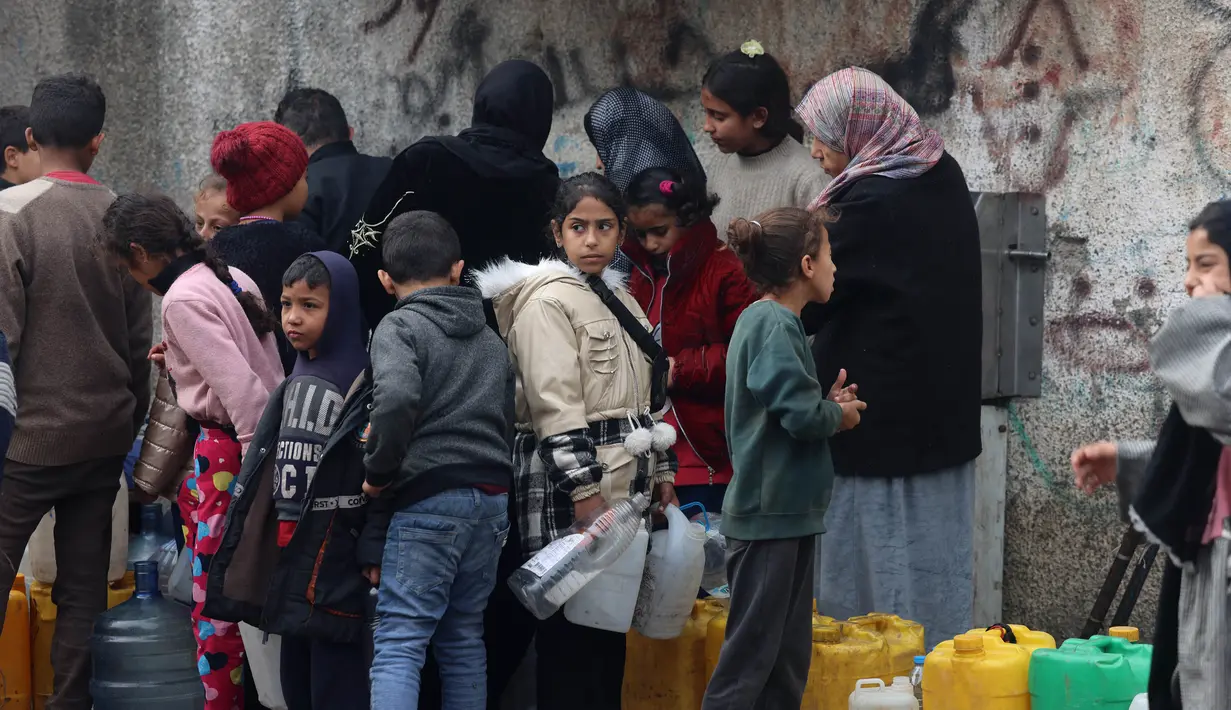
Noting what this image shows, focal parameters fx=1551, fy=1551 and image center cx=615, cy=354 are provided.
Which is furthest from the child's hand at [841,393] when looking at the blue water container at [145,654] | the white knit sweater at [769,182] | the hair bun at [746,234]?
the blue water container at [145,654]

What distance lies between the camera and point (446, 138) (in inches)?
188

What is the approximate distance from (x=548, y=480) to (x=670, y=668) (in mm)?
720

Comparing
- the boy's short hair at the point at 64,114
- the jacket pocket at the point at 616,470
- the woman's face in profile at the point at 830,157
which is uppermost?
the boy's short hair at the point at 64,114

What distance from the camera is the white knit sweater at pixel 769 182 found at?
16.6 ft

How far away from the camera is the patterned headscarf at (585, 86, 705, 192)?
480cm

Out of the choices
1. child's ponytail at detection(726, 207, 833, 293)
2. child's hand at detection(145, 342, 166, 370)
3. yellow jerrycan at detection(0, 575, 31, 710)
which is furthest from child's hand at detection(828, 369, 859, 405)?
yellow jerrycan at detection(0, 575, 31, 710)

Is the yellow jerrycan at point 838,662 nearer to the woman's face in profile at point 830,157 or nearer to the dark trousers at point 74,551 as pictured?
the woman's face in profile at point 830,157

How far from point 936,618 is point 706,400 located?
95 cm

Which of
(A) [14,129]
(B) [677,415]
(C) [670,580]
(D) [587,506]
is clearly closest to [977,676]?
(C) [670,580]

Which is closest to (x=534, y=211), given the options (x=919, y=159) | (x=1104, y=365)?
(x=919, y=159)

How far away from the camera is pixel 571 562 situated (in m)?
4.07

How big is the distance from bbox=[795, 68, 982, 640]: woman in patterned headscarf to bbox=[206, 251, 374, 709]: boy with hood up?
1.38 metres

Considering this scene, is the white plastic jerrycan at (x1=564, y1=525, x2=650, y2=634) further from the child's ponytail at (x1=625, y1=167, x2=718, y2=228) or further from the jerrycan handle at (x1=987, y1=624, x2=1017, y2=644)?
the child's ponytail at (x1=625, y1=167, x2=718, y2=228)

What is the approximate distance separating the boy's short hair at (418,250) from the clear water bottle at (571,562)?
0.79 metres
